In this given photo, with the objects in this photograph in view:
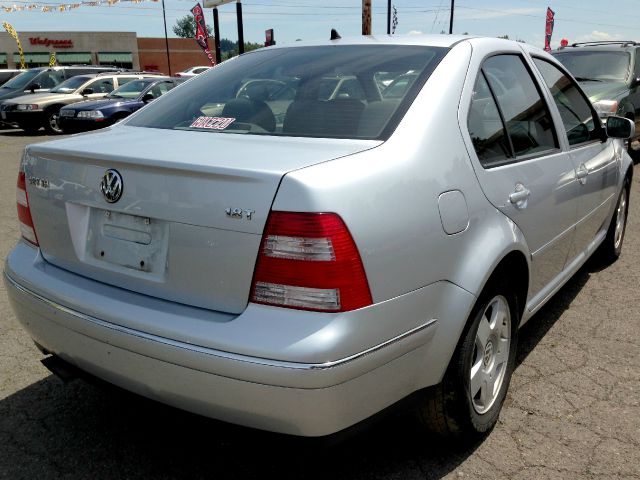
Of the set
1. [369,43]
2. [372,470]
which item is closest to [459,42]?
[369,43]

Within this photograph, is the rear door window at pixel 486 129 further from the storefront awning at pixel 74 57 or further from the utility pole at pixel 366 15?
the storefront awning at pixel 74 57

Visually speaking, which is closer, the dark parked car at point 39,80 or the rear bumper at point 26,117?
the rear bumper at point 26,117

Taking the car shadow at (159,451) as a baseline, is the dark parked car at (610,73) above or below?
above

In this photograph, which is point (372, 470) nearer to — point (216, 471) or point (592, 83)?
point (216, 471)

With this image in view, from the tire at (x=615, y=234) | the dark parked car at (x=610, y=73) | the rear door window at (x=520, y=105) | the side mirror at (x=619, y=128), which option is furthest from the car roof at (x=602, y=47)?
the rear door window at (x=520, y=105)

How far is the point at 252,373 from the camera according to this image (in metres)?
1.74

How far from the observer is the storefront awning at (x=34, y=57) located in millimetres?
63438

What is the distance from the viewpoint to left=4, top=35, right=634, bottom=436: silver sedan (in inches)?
69.4

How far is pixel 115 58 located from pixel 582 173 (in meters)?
→ 71.2

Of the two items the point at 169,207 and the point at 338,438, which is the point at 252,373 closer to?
the point at 338,438

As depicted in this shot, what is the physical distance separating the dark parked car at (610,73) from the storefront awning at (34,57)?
213ft

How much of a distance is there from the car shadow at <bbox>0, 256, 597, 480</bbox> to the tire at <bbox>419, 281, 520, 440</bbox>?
0.39ft

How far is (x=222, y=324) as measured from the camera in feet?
5.97

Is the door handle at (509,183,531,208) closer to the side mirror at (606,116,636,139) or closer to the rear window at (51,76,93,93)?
the side mirror at (606,116,636,139)
